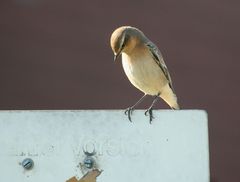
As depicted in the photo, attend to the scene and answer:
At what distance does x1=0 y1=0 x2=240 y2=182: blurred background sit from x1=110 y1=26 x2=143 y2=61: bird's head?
2.03 metres

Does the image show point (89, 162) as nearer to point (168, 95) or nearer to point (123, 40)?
point (123, 40)

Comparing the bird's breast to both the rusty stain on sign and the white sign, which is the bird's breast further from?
the rusty stain on sign

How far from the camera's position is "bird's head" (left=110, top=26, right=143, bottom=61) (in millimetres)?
4473

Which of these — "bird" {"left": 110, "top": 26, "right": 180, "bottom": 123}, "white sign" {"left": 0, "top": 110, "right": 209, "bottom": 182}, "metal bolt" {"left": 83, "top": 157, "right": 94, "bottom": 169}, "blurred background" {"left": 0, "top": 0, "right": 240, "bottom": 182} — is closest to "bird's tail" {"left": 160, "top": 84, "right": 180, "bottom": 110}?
"bird" {"left": 110, "top": 26, "right": 180, "bottom": 123}

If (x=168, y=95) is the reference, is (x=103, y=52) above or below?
above

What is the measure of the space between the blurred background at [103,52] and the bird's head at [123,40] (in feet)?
6.67

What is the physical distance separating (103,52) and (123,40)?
227 centimetres

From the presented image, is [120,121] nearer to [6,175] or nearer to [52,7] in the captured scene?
[6,175]

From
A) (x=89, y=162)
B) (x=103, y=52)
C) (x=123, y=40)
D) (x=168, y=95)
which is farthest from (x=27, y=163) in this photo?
(x=103, y=52)

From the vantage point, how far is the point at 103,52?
6801mm

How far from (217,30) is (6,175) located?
4079 millimetres

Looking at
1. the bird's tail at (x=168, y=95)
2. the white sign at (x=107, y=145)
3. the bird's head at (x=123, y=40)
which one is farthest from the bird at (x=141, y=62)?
the white sign at (x=107, y=145)

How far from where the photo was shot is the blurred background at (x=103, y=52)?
22.1 ft

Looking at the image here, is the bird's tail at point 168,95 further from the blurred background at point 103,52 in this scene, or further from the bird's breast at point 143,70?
the blurred background at point 103,52
